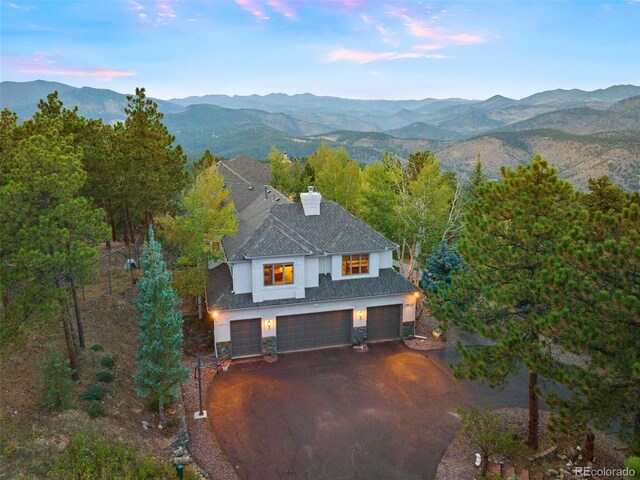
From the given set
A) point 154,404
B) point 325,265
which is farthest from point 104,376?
point 325,265

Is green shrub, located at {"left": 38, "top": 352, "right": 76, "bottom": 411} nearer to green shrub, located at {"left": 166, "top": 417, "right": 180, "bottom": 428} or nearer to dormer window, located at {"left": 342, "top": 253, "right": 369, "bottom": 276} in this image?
green shrub, located at {"left": 166, "top": 417, "right": 180, "bottom": 428}

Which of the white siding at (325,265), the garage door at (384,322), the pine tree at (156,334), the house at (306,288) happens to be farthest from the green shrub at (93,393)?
the garage door at (384,322)

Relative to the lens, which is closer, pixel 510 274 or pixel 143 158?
pixel 510 274

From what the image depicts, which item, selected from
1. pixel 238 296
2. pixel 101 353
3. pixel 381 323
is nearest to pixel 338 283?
pixel 381 323

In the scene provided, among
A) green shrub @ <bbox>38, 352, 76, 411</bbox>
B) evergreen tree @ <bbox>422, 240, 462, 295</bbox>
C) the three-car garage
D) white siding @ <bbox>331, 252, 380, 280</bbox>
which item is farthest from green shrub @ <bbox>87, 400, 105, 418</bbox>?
evergreen tree @ <bbox>422, 240, 462, 295</bbox>

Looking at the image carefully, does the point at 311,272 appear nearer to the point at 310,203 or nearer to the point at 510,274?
the point at 310,203
